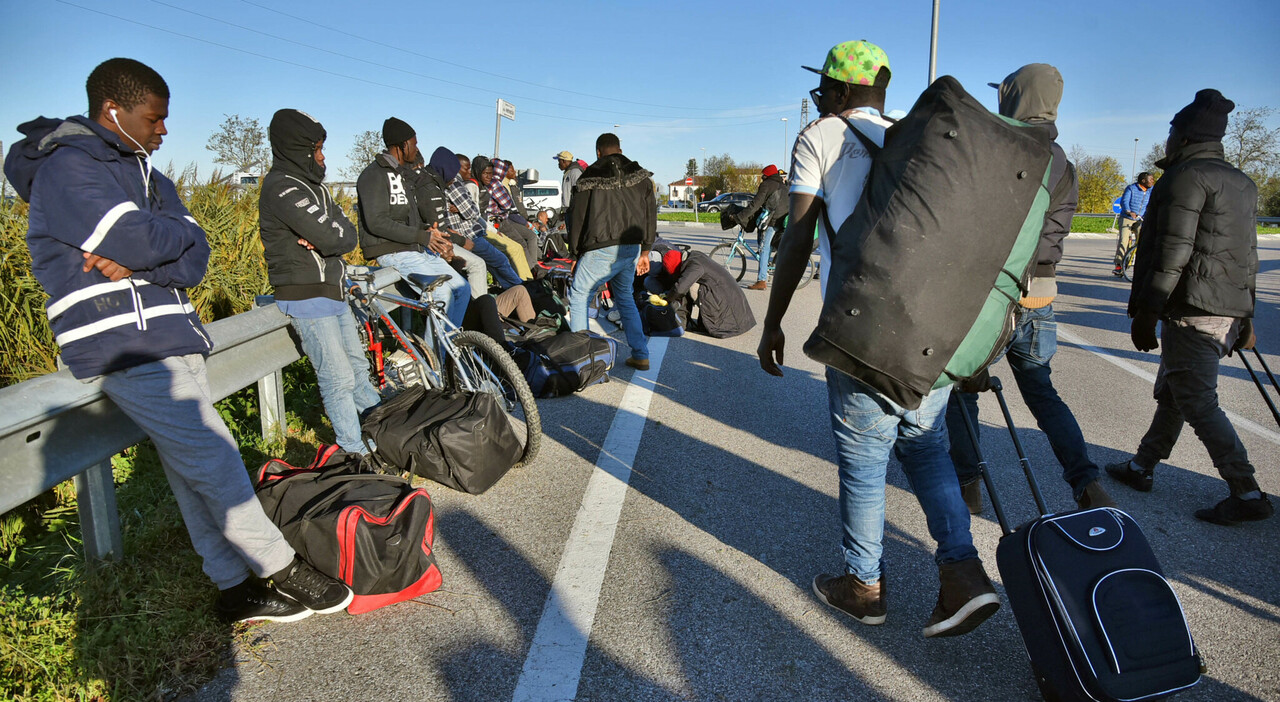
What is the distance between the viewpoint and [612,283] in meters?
6.84

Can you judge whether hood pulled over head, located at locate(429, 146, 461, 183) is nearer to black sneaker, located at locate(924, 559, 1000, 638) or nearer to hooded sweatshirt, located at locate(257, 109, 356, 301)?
hooded sweatshirt, located at locate(257, 109, 356, 301)

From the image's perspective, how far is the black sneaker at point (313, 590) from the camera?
2.88 metres

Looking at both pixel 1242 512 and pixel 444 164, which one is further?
pixel 444 164

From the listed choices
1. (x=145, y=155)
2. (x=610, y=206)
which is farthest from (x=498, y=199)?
(x=145, y=155)

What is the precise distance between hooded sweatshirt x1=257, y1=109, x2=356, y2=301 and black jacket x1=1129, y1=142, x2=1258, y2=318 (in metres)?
4.24

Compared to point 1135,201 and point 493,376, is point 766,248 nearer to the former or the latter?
point 1135,201

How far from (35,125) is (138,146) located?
0.95 feet

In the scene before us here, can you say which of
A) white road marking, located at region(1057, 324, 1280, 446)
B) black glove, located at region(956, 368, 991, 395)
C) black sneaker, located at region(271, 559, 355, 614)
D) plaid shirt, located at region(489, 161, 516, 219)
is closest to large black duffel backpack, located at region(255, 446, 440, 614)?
black sneaker, located at region(271, 559, 355, 614)

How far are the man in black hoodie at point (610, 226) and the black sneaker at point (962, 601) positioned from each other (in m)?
4.34

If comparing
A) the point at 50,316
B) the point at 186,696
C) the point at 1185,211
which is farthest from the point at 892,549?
the point at 50,316

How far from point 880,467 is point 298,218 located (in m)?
3.12

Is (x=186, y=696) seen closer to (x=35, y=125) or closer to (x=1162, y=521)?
(x=35, y=125)

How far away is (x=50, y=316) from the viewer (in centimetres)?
252

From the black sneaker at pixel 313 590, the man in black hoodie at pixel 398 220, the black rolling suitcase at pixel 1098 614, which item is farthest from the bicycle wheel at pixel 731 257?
the black rolling suitcase at pixel 1098 614
